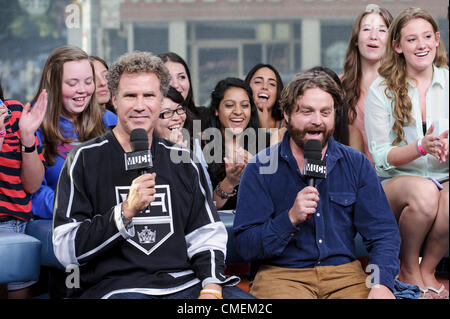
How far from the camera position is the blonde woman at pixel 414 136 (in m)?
3.45

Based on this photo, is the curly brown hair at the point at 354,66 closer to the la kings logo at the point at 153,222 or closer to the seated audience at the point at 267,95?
the seated audience at the point at 267,95

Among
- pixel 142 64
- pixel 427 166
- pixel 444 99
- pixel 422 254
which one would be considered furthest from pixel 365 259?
pixel 142 64

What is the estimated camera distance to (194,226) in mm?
2695

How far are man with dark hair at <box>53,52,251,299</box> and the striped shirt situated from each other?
0.94 metres

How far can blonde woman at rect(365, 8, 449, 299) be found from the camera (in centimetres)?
345

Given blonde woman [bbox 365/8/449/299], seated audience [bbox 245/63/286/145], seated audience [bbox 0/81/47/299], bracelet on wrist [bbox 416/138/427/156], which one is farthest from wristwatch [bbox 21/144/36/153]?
bracelet on wrist [bbox 416/138/427/156]

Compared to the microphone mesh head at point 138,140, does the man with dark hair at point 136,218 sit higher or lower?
lower

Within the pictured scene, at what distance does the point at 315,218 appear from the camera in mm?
2803

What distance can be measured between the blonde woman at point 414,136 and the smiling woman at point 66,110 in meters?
1.65

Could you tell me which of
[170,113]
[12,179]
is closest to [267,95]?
[170,113]

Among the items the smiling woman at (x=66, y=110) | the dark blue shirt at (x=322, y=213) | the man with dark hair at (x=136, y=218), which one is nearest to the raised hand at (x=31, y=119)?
the smiling woman at (x=66, y=110)

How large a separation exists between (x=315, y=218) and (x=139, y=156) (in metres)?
0.86
